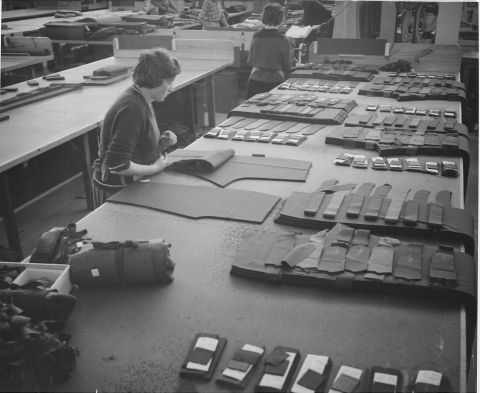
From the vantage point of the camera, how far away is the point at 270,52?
4.96 m

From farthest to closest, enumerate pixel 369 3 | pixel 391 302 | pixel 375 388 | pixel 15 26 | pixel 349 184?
pixel 15 26 < pixel 369 3 < pixel 349 184 < pixel 391 302 < pixel 375 388

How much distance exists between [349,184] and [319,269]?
886mm

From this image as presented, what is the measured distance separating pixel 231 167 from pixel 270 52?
2486 millimetres

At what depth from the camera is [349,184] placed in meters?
2.59

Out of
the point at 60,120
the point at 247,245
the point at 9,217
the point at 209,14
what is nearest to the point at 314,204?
the point at 247,245

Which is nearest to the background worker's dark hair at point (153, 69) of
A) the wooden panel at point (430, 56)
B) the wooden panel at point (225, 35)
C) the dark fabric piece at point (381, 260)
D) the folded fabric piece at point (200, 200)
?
the folded fabric piece at point (200, 200)

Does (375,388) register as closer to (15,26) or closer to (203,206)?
(203,206)

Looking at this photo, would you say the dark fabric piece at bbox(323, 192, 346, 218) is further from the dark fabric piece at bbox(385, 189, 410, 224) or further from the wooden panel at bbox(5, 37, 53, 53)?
the wooden panel at bbox(5, 37, 53, 53)

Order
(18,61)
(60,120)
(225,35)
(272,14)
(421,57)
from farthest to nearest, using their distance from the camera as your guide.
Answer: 1. (225,35)
2. (18,61)
3. (421,57)
4. (272,14)
5. (60,120)

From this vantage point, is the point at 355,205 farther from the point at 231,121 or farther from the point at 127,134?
the point at 231,121

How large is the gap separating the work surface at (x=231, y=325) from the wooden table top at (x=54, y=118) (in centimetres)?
154

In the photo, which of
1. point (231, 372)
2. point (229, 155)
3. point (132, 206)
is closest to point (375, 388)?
point (231, 372)

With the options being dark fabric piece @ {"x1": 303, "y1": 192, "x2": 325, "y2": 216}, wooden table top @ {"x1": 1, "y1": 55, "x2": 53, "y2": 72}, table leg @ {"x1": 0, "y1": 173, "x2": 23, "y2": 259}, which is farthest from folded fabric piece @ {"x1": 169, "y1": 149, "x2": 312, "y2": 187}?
wooden table top @ {"x1": 1, "y1": 55, "x2": 53, "y2": 72}

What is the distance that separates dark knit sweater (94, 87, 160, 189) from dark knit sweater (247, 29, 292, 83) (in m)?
2.41
